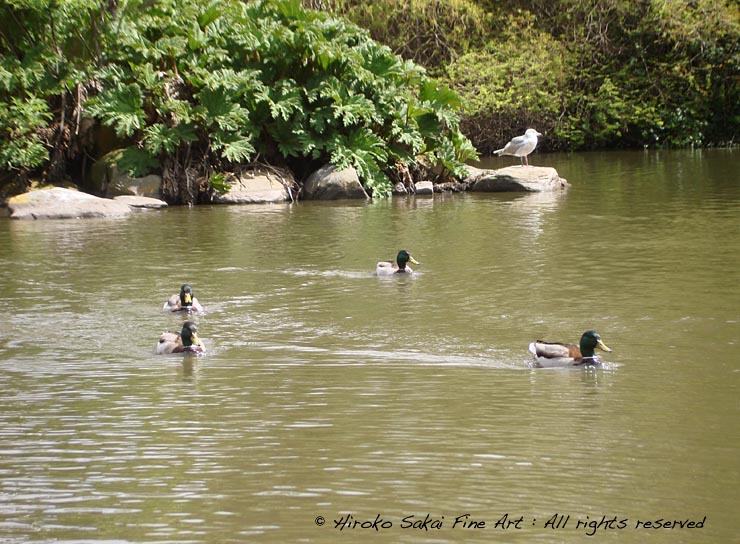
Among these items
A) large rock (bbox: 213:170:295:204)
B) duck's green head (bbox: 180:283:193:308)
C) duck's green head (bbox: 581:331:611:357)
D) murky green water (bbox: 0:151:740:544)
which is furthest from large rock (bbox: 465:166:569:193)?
duck's green head (bbox: 581:331:611:357)

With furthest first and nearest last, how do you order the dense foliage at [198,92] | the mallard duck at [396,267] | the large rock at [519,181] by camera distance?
the large rock at [519,181]
the dense foliage at [198,92]
the mallard duck at [396,267]

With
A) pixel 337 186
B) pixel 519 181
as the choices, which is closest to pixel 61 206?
pixel 337 186

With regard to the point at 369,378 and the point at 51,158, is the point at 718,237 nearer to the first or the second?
the point at 369,378

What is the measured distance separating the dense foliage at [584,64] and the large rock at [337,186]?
12.9m

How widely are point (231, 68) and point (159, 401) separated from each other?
619 inches

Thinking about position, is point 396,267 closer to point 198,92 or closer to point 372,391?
point 372,391

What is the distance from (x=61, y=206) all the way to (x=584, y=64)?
2139 cm

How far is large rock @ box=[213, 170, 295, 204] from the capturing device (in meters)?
21.8

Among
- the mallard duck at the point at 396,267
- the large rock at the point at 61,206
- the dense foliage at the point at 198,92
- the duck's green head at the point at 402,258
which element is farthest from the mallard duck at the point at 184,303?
the dense foliage at the point at 198,92

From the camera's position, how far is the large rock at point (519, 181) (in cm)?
2258

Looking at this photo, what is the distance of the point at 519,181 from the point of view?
22.7 m

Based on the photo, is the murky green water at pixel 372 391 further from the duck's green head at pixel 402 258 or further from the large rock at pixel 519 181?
the large rock at pixel 519 181

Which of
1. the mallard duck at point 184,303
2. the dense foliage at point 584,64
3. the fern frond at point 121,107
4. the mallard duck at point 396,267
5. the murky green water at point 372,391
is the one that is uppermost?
the dense foliage at point 584,64

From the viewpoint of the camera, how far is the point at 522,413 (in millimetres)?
7156
